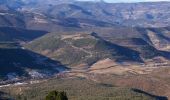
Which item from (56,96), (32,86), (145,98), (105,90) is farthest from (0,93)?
(56,96)

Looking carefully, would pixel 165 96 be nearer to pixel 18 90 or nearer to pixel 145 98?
pixel 145 98

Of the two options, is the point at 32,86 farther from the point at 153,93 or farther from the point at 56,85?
the point at 153,93

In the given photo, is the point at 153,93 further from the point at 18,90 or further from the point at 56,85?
the point at 18,90

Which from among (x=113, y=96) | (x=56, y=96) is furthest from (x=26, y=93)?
(x=56, y=96)

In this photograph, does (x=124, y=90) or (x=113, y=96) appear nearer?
(x=113, y=96)

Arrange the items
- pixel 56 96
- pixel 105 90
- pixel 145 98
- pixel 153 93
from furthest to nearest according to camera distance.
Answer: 1. pixel 153 93
2. pixel 105 90
3. pixel 145 98
4. pixel 56 96

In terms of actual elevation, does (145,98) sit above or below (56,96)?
below

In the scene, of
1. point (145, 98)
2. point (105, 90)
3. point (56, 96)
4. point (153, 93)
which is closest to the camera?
point (56, 96)

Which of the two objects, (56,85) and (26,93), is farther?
(56,85)
